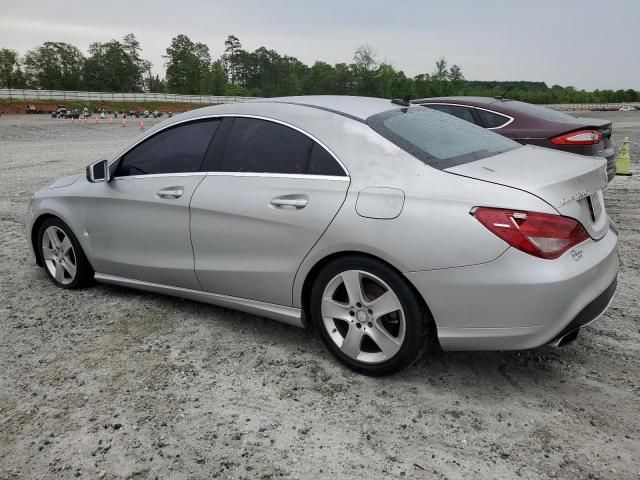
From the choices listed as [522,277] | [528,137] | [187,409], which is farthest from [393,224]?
[528,137]

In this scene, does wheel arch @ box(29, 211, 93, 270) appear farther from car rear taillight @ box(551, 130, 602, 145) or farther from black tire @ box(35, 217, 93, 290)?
car rear taillight @ box(551, 130, 602, 145)

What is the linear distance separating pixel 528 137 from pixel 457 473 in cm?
526

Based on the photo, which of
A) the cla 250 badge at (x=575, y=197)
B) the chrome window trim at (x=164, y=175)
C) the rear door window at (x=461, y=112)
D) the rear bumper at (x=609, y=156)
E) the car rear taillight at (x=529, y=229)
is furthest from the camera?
the rear door window at (x=461, y=112)

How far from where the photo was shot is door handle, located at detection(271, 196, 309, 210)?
329 cm

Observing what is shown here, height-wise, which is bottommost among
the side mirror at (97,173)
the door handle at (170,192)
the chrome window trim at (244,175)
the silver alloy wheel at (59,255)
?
the silver alloy wheel at (59,255)

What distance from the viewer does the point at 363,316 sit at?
10.4 feet

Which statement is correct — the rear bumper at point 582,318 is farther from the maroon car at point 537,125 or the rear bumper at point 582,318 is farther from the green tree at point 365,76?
the green tree at point 365,76

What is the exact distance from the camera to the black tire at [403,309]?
2963mm

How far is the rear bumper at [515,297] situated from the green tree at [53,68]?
10317 centimetres

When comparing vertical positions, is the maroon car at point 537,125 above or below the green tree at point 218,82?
below

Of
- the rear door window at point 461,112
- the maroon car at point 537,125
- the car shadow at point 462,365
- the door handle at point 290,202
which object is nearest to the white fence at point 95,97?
the rear door window at point 461,112

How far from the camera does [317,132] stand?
3418 millimetres

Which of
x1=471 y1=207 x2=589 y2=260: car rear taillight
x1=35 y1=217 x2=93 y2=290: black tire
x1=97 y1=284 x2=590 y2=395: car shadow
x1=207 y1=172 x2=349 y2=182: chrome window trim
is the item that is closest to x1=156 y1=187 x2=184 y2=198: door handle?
x1=207 y1=172 x2=349 y2=182: chrome window trim

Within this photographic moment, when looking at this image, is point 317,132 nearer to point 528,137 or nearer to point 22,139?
point 528,137
